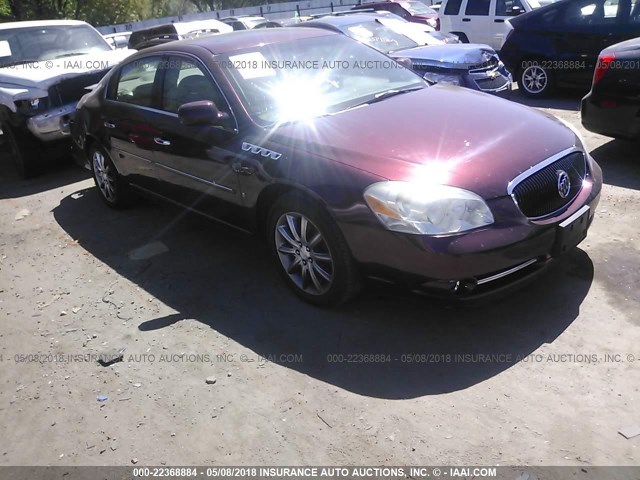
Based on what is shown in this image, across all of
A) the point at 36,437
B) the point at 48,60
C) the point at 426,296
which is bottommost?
the point at 36,437

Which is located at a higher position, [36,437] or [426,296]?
[426,296]

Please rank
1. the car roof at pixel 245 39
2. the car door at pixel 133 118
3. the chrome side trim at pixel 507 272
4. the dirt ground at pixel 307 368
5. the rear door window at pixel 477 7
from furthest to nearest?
the rear door window at pixel 477 7
the car door at pixel 133 118
the car roof at pixel 245 39
the chrome side trim at pixel 507 272
the dirt ground at pixel 307 368

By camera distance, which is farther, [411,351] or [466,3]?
[466,3]

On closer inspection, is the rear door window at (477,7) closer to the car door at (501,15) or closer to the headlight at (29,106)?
the car door at (501,15)

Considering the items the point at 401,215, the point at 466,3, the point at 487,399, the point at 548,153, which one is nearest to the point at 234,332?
the point at 401,215

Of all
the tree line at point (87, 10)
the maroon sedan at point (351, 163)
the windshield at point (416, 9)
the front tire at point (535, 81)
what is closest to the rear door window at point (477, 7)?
the front tire at point (535, 81)

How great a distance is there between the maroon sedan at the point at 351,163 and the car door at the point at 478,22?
8.93m

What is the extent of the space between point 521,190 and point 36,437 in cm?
294

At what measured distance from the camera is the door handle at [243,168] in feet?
12.5

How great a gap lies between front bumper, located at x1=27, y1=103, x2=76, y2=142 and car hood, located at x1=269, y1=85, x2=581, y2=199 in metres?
4.45

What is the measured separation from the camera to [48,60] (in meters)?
7.80

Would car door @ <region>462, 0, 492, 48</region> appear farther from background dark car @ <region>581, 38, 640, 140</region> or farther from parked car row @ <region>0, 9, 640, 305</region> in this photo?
parked car row @ <region>0, 9, 640, 305</region>

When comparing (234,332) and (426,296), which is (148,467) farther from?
(426,296)

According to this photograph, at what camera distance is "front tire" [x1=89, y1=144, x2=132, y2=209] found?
5.66 m
